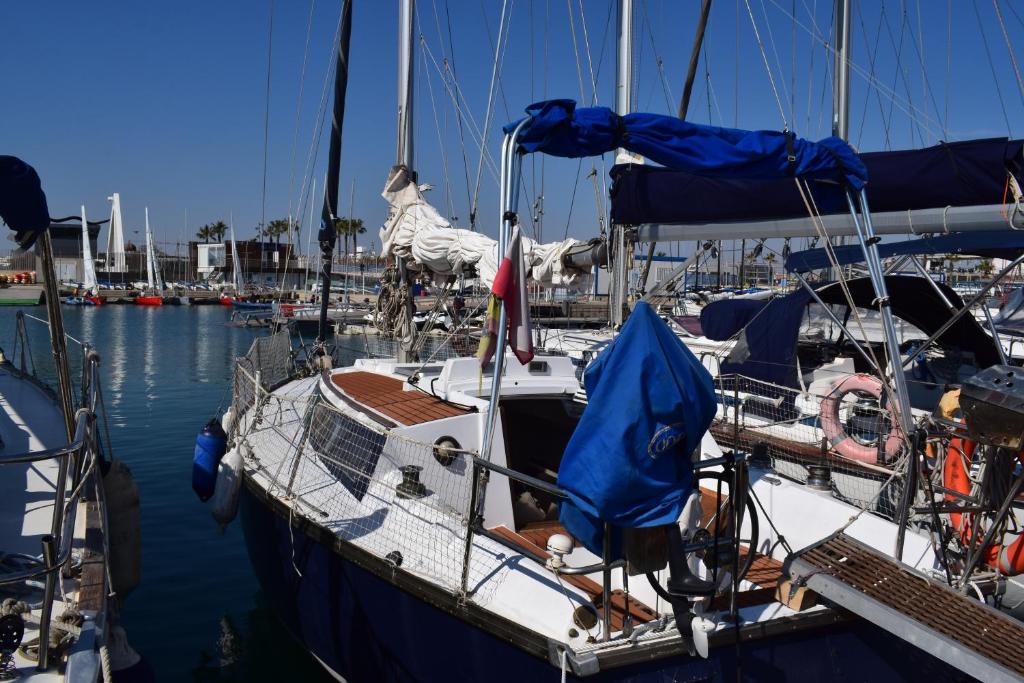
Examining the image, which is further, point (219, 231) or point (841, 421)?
point (219, 231)

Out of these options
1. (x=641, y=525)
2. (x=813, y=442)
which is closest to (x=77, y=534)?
(x=641, y=525)

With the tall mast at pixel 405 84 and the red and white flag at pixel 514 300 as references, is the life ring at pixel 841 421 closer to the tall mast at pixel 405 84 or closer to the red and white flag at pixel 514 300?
the red and white flag at pixel 514 300

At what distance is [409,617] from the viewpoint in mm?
5039

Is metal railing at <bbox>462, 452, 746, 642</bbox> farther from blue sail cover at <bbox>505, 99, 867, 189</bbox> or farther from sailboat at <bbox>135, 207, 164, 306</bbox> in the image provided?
sailboat at <bbox>135, 207, 164, 306</bbox>

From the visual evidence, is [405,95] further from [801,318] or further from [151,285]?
[151,285]

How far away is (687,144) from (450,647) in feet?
13.0

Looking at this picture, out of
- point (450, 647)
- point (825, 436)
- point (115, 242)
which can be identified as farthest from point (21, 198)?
point (115, 242)

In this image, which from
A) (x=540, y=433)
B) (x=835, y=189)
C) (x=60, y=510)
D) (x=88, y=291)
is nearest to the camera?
(x=60, y=510)

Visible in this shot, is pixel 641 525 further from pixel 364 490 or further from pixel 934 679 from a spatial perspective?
pixel 364 490

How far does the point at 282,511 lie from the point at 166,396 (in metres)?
15.7

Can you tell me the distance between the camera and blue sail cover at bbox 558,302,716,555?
381 centimetres

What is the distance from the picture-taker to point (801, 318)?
9.84m

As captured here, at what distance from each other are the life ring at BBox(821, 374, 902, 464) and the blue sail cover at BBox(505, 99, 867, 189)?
114 inches

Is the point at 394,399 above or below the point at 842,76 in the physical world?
below
